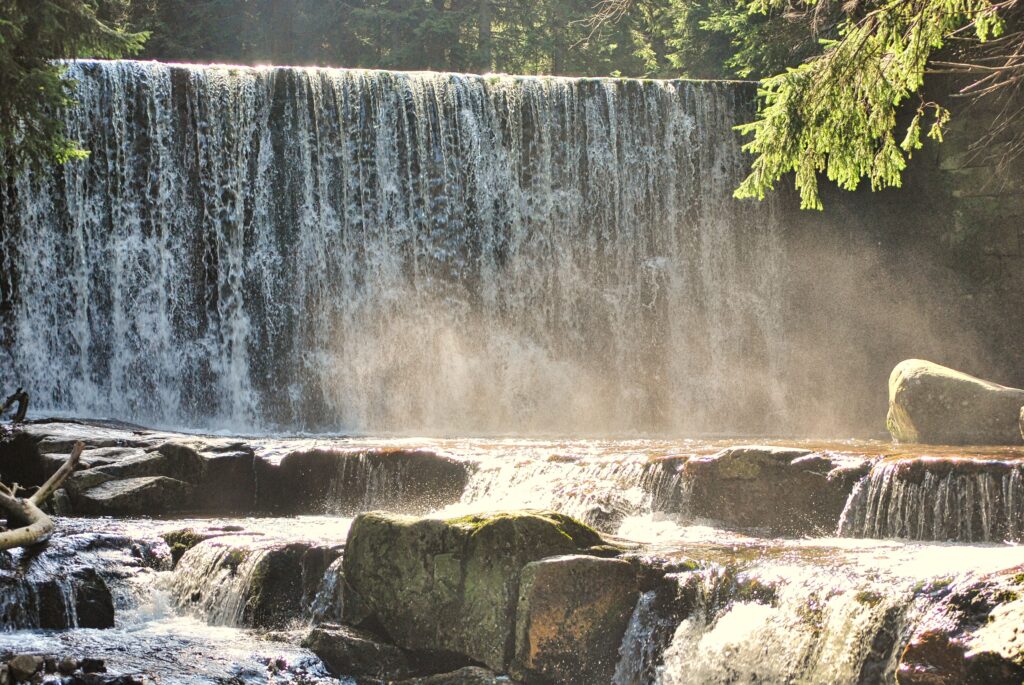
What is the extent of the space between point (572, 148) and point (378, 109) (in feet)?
11.4

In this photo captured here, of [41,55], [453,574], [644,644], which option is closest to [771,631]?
[644,644]

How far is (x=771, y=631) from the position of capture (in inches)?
271

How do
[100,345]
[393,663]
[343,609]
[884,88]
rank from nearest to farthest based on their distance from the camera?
[393,663], [343,609], [884,88], [100,345]

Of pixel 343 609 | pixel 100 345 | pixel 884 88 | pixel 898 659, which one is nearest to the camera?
pixel 898 659

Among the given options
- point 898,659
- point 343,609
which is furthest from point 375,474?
point 898,659

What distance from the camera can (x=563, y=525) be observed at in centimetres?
787

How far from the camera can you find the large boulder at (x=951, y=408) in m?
13.0

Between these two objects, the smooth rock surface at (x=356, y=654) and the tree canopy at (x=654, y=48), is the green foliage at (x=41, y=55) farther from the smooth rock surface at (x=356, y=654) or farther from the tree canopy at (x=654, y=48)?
the smooth rock surface at (x=356, y=654)

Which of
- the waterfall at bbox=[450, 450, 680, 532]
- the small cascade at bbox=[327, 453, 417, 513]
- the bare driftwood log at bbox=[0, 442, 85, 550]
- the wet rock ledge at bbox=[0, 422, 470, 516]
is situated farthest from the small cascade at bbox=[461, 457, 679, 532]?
the bare driftwood log at bbox=[0, 442, 85, 550]

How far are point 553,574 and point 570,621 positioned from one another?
0.32 m

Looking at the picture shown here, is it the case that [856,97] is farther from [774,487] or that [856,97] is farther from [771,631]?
[771,631]

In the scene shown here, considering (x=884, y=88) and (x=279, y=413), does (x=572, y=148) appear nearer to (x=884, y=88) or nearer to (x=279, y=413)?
(x=279, y=413)

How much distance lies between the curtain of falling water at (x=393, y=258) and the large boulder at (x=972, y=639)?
12.9 metres

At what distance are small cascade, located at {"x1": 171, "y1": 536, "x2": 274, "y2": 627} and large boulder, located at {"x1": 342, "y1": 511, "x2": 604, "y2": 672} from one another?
97 centimetres
